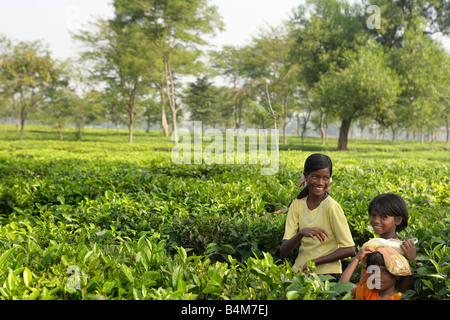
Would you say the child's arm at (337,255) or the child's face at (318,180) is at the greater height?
the child's face at (318,180)

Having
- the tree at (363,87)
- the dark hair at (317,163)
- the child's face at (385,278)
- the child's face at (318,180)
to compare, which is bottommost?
the child's face at (385,278)

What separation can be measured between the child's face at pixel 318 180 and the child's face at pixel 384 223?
1.38 ft

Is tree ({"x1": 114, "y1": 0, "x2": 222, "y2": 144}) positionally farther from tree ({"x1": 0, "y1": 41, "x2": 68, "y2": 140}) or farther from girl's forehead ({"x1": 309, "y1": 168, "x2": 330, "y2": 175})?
girl's forehead ({"x1": 309, "y1": 168, "x2": 330, "y2": 175})

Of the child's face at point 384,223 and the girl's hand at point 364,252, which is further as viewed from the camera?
the child's face at point 384,223

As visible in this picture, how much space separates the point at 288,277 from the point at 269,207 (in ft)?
8.50

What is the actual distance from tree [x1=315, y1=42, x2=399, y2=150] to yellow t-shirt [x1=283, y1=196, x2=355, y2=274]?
1702 cm

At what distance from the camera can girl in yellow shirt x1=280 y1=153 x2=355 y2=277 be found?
242cm

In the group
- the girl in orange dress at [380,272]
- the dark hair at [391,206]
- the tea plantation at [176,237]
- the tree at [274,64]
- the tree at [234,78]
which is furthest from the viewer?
the tree at [234,78]

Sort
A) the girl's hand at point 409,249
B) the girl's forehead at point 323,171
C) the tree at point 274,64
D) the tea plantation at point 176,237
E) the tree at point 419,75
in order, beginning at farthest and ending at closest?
1. the tree at point 274,64
2. the tree at point 419,75
3. the girl's forehead at point 323,171
4. the girl's hand at point 409,249
5. the tea plantation at point 176,237

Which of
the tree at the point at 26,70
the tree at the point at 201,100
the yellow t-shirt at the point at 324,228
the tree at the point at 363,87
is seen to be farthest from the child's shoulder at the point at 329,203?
the tree at the point at 201,100

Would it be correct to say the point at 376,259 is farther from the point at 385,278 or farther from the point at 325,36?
the point at 325,36

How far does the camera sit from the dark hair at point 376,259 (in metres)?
2.09

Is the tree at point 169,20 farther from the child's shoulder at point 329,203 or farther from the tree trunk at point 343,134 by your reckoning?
the child's shoulder at point 329,203
